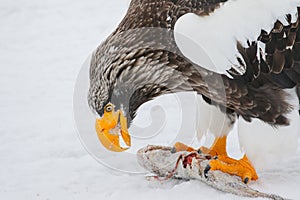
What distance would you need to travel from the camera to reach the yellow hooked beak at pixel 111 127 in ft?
12.3

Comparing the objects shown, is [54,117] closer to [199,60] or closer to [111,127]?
[111,127]

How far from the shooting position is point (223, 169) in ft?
13.2

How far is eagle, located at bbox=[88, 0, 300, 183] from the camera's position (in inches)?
145

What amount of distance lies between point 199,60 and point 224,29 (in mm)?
255

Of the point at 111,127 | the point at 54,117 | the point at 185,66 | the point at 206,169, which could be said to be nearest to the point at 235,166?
the point at 206,169

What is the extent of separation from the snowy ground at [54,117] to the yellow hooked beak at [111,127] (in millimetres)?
395

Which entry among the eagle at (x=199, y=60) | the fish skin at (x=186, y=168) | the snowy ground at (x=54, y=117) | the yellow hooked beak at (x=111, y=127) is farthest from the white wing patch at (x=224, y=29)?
the snowy ground at (x=54, y=117)

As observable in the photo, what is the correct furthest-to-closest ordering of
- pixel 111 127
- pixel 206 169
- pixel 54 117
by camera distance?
pixel 54 117
pixel 206 169
pixel 111 127

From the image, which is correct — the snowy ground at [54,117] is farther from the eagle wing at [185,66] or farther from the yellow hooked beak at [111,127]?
the eagle wing at [185,66]

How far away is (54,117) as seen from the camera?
5539 mm

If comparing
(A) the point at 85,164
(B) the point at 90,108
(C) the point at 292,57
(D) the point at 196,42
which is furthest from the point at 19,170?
(C) the point at 292,57

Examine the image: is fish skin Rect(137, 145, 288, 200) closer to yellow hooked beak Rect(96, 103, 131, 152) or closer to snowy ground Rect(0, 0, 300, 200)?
snowy ground Rect(0, 0, 300, 200)

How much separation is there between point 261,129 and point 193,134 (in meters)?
0.83

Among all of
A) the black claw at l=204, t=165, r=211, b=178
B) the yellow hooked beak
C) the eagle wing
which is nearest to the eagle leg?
the black claw at l=204, t=165, r=211, b=178
